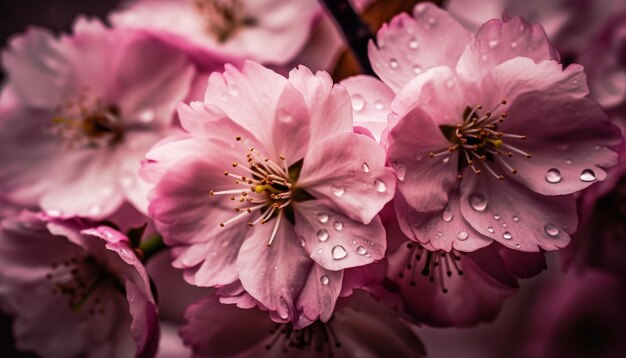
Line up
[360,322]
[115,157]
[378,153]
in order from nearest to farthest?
1. [378,153]
2. [360,322]
3. [115,157]

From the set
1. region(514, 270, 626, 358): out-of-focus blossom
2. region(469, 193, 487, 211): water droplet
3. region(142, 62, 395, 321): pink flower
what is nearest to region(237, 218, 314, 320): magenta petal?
region(142, 62, 395, 321): pink flower

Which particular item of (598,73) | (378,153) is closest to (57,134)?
(378,153)

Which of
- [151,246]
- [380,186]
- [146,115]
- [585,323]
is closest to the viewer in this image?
[380,186]

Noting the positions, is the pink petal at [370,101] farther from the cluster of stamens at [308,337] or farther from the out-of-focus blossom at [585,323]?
the out-of-focus blossom at [585,323]

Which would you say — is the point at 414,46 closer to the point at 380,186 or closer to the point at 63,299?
the point at 380,186

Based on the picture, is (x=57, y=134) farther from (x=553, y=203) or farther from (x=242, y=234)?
(x=553, y=203)

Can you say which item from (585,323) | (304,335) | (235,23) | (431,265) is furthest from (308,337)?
(585,323)
